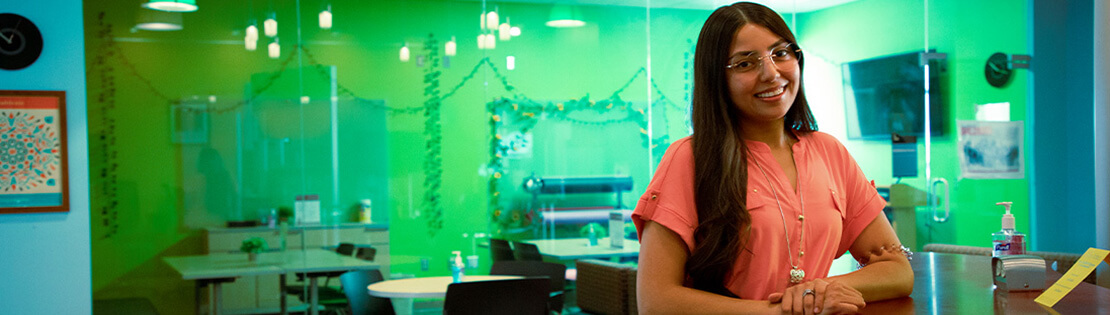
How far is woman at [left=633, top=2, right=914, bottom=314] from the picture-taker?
1273 mm

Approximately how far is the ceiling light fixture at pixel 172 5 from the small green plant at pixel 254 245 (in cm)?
141

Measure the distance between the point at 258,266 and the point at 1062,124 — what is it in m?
5.67

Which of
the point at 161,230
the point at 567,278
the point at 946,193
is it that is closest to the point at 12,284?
the point at 161,230

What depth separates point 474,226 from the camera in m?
6.18

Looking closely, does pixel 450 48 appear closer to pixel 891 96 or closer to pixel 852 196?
pixel 891 96

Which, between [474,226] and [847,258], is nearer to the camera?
[847,258]

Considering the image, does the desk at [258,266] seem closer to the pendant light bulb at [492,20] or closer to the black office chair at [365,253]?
the black office chair at [365,253]

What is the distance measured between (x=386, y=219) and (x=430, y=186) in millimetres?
355

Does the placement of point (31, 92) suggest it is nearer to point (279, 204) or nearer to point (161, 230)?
point (161, 230)

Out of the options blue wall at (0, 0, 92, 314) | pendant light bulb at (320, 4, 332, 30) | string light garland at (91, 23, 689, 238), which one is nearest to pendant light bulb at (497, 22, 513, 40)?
string light garland at (91, 23, 689, 238)

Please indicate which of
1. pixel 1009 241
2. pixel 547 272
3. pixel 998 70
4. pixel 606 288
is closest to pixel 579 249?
pixel 547 272

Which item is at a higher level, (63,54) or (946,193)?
(63,54)

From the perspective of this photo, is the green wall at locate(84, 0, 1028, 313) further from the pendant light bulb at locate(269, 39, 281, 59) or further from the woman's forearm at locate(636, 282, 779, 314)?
the woman's forearm at locate(636, 282, 779, 314)

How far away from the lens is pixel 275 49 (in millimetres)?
5660
